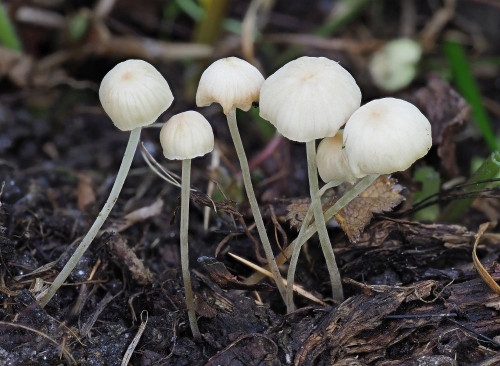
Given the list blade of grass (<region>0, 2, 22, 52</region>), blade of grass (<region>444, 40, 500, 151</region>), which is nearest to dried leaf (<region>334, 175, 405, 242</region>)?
blade of grass (<region>444, 40, 500, 151</region>)

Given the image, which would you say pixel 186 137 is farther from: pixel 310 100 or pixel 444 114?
pixel 444 114

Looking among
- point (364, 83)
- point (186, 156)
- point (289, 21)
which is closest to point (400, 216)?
point (186, 156)

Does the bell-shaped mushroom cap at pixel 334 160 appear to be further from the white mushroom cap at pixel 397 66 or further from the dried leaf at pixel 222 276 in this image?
the white mushroom cap at pixel 397 66

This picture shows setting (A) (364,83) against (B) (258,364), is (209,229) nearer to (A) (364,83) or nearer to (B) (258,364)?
(B) (258,364)

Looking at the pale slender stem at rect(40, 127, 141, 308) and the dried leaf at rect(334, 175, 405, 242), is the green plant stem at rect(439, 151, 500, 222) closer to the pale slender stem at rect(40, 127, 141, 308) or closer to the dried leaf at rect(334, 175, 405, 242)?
the dried leaf at rect(334, 175, 405, 242)

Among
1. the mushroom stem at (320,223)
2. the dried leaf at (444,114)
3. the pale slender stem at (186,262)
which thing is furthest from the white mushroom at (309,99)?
the dried leaf at (444,114)

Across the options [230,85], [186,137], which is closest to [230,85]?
[230,85]

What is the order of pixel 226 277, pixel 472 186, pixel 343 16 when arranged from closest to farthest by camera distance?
pixel 226 277
pixel 472 186
pixel 343 16
